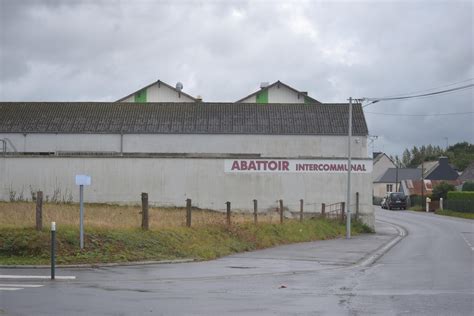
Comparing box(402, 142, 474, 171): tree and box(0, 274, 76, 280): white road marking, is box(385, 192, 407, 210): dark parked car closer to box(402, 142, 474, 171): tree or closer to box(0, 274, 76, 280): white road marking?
box(402, 142, 474, 171): tree

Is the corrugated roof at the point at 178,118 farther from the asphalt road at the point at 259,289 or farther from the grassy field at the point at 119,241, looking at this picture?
the asphalt road at the point at 259,289

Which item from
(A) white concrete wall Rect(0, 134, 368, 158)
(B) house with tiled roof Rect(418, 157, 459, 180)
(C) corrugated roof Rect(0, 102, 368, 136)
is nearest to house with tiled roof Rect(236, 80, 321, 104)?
(C) corrugated roof Rect(0, 102, 368, 136)

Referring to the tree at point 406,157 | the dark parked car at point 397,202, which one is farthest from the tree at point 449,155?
the dark parked car at point 397,202

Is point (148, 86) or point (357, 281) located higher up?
point (148, 86)

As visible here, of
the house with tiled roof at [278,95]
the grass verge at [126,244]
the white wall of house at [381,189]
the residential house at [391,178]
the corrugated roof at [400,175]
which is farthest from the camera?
the white wall of house at [381,189]

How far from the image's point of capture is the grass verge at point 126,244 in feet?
59.4

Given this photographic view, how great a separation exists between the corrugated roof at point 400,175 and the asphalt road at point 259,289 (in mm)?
109694

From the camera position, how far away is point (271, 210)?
43.1 m

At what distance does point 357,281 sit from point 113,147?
3777cm

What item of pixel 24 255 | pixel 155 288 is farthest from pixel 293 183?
pixel 155 288

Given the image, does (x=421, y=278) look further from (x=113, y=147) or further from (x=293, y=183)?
(x=113, y=147)

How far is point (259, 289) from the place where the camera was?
1343 cm

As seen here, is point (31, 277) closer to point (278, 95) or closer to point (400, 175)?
point (278, 95)

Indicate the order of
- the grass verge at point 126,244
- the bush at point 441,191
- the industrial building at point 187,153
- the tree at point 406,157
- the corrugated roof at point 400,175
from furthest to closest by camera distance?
1. the tree at point 406,157
2. the corrugated roof at point 400,175
3. the bush at point 441,191
4. the industrial building at point 187,153
5. the grass verge at point 126,244
